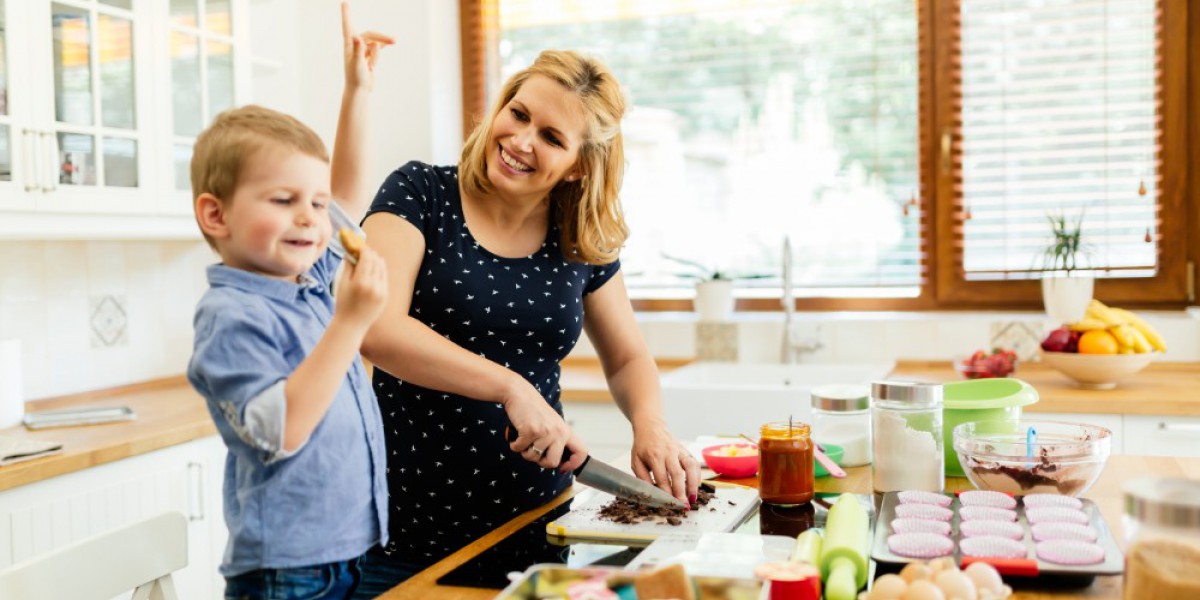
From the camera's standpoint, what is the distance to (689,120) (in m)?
3.85

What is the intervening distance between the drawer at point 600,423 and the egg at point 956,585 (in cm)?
216

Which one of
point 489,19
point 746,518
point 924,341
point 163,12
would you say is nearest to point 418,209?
point 746,518

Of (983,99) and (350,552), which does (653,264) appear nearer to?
(983,99)

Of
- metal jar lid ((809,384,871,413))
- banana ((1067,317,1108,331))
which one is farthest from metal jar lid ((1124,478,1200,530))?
banana ((1067,317,1108,331))

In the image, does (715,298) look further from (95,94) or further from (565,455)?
(565,455)

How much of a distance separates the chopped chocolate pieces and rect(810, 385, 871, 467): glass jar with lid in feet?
1.21

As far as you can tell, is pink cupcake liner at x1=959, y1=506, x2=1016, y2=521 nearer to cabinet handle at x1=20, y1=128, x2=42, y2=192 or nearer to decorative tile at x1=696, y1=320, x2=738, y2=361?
cabinet handle at x1=20, y1=128, x2=42, y2=192

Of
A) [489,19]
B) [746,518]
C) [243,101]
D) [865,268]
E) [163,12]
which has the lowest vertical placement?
[746,518]

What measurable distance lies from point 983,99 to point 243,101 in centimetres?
229

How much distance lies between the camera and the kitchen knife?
146 centimetres

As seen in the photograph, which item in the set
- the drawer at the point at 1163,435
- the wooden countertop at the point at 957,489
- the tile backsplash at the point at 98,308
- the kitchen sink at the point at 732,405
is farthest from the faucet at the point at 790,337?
the tile backsplash at the point at 98,308

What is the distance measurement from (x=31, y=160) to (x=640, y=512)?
1755mm

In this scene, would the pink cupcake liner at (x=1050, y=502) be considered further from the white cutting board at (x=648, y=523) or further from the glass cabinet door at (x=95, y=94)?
the glass cabinet door at (x=95, y=94)

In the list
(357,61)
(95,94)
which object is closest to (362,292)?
(357,61)
